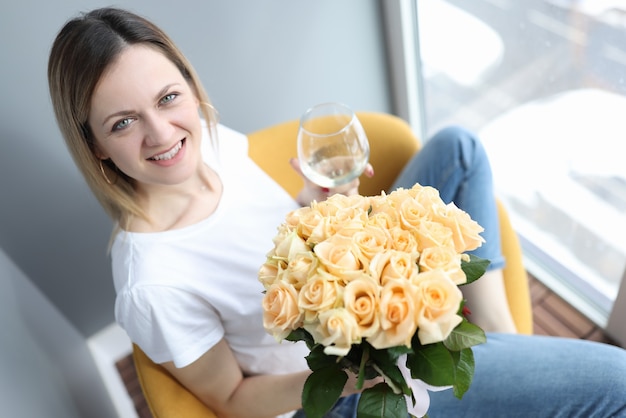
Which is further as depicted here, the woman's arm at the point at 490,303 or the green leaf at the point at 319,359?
the woman's arm at the point at 490,303

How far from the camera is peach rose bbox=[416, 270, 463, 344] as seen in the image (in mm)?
597

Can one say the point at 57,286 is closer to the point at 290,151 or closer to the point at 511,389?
the point at 290,151

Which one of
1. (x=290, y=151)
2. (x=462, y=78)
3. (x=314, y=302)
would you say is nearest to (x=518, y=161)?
(x=462, y=78)

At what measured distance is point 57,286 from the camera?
4.99 feet

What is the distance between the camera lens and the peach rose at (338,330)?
59 centimetres

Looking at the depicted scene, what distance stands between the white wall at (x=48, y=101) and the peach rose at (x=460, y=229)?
38.3 inches

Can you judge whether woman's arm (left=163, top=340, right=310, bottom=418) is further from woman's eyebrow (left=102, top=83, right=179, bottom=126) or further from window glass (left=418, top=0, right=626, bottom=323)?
window glass (left=418, top=0, right=626, bottom=323)

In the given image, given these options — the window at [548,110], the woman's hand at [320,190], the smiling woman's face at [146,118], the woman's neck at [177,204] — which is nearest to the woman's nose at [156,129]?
the smiling woman's face at [146,118]

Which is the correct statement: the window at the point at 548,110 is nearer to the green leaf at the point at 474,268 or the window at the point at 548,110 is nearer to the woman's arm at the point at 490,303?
the woman's arm at the point at 490,303

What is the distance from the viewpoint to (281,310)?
2.08ft

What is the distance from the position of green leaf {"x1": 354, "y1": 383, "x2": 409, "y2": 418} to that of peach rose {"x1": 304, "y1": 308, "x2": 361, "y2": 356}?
12cm

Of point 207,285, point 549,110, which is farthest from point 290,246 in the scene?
point 549,110

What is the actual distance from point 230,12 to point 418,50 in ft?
2.24

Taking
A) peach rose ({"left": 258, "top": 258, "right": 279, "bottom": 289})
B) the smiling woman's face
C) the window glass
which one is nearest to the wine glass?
the smiling woman's face
